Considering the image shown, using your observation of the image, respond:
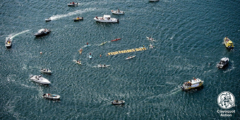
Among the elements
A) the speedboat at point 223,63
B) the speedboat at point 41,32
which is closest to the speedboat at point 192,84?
the speedboat at point 223,63

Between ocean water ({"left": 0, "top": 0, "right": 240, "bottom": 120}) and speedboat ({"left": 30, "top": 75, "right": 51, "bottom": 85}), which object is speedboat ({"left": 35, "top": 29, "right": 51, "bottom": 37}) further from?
speedboat ({"left": 30, "top": 75, "right": 51, "bottom": 85})

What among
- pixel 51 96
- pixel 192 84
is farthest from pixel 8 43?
pixel 192 84

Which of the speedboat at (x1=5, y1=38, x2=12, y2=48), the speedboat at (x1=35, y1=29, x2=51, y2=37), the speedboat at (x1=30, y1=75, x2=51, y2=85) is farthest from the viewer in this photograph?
the speedboat at (x1=35, y1=29, x2=51, y2=37)

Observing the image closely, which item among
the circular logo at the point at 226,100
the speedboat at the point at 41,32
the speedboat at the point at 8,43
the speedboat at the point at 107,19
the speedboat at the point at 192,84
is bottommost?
the circular logo at the point at 226,100

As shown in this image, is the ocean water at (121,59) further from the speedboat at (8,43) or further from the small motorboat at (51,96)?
the speedboat at (8,43)

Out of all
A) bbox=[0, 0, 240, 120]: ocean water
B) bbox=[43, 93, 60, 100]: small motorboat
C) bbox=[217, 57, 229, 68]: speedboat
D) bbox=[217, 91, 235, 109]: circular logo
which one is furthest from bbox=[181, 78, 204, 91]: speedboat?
bbox=[43, 93, 60, 100]: small motorboat
